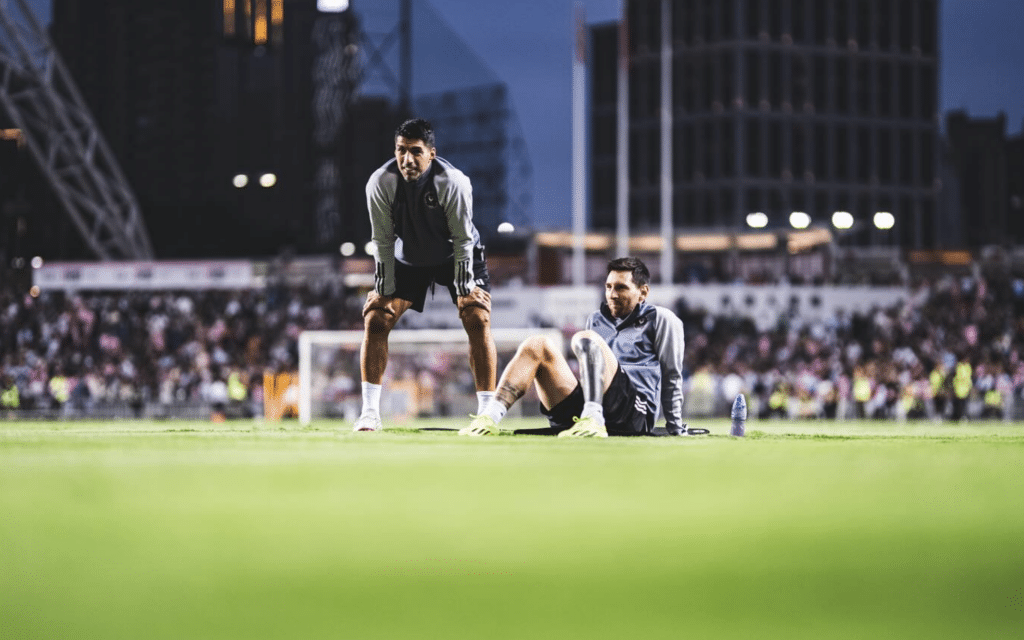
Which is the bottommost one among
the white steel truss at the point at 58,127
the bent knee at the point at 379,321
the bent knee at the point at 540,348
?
the bent knee at the point at 540,348

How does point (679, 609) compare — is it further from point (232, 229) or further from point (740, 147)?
point (740, 147)

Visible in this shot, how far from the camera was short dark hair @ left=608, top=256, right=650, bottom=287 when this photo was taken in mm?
9527

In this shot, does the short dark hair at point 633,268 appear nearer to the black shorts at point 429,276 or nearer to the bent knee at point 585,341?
the bent knee at point 585,341

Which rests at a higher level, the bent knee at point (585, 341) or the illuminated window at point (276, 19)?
the illuminated window at point (276, 19)

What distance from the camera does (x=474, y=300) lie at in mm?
10242

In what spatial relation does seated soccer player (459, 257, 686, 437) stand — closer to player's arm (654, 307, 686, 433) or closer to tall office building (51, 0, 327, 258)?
player's arm (654, 307, 686, 433)

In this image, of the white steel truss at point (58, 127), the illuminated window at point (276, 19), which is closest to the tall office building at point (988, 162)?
the white steel truss at point (58, 127)

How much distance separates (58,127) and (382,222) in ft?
141

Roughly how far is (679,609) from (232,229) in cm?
6939

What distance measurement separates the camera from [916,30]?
3944 inches

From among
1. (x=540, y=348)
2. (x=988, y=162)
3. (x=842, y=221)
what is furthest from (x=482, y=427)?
(x=988, y=162)

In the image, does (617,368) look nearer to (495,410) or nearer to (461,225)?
(495,410)

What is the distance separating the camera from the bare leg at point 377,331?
10484 millimetres

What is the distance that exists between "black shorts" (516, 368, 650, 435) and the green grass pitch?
2981mm
